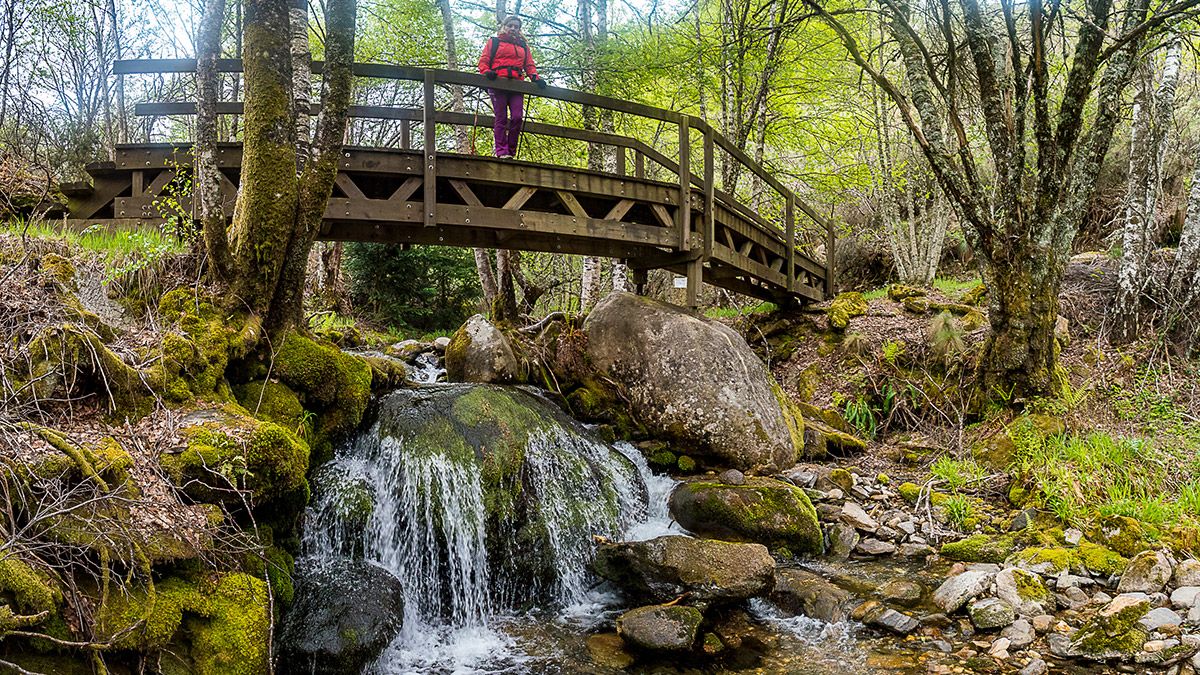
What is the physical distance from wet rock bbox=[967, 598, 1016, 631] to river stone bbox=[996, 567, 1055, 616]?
9 cm

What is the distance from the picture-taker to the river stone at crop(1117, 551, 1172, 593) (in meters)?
4.84

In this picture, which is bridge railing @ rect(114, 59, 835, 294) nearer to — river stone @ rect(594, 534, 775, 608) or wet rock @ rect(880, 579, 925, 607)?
river stone @ rect(594, 534, 775, 608)

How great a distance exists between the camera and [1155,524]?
5637 millimetres

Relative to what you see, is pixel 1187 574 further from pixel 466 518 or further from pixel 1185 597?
pixel 466 518

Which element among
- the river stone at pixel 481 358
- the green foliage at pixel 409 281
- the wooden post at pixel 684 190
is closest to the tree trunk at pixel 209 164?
the river stone at pixel 481 358

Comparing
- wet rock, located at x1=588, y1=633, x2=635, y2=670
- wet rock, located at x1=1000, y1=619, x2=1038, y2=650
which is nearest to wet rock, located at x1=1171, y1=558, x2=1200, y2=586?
wet rock, located at x1=1000, y1=619, x2=1038, y2=650

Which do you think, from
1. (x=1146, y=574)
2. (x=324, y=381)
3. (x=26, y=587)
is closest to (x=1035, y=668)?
(x=1146, y=574)

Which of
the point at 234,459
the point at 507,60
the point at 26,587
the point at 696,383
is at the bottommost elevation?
the point at 26,587

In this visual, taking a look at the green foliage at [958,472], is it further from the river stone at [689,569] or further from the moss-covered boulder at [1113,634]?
the river stone at [689,569]

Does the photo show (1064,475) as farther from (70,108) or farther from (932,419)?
(70,108)

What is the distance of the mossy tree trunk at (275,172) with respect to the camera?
221 inches

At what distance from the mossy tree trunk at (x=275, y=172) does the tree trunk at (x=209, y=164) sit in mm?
16

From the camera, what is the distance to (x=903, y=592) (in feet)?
18.1

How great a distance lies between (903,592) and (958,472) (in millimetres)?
2694
